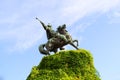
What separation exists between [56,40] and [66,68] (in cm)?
237

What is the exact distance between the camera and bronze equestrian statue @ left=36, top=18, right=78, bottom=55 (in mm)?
25719

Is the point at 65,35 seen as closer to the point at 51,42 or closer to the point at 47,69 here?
the point at 51,42

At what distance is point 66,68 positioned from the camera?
79.8 ft

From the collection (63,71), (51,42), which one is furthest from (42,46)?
(63,71)

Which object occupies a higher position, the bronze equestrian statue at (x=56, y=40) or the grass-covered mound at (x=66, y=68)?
the bronze equestrian statue at (x=56, y=40)

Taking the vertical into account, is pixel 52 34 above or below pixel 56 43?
above

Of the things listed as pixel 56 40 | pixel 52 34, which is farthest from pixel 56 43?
pixel 52 34

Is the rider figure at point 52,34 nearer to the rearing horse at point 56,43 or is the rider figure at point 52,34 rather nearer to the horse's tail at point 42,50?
the rearing horse at point 56,43

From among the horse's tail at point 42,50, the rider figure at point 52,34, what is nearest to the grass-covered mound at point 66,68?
the horse's tail at point 42,50

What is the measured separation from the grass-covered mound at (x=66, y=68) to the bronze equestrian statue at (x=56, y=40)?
3.51 feet

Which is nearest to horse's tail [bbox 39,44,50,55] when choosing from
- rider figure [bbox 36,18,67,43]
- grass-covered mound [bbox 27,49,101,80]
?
rider figure [bbox 36,18,67,43]

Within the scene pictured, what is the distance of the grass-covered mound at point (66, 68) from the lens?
24.0 m

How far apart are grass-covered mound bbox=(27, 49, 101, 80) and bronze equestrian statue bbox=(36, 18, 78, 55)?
1.07 meters

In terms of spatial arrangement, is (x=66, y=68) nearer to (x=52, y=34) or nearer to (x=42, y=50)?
(x=42, y=50)
